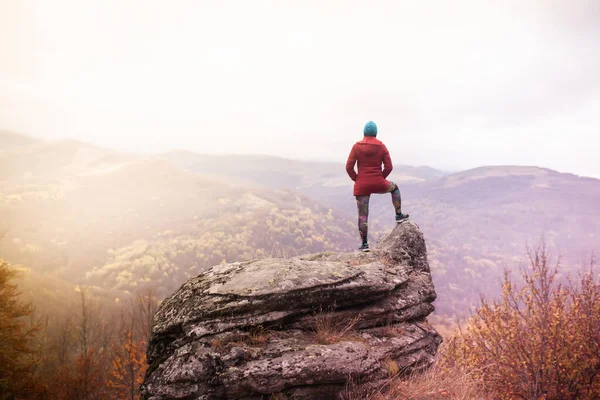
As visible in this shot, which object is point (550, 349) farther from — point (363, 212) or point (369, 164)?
point (369, 164)

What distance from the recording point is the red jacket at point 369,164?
8828 mm

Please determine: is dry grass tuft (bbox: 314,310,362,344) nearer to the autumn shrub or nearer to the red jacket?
the red jacket

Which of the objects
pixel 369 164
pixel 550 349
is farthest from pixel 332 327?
pixel 550 349

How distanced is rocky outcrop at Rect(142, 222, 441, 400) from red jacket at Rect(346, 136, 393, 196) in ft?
7.81

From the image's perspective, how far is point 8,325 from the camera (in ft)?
57.3

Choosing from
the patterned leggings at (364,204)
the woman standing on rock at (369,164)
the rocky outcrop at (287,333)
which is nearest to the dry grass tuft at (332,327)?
the rocky outcrop at (287,333)

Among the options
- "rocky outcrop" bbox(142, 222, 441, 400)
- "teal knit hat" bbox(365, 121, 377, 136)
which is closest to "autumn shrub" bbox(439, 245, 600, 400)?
"rocky outcrop" bbox(142, 222, 441, 400)

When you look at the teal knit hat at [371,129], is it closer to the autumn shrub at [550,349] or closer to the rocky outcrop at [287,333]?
the rocky outcrop at [287,333]

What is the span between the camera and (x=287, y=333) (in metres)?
6.14

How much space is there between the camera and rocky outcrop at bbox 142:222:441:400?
17.5ft

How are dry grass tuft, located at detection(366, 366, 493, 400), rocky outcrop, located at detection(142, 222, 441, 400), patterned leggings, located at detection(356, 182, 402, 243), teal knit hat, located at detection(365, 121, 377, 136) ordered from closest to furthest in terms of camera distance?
1. rocky outcrop, located at detection(142, 222, 441, 400)
2. dry grass tuft, located at detection(366, 366, 493, 400)
3. teal knit hat, located at detection(365, 121, 377, 136)
4. patterned leggings, located at detection(356, 182, 402, 243)

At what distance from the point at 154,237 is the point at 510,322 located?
194727 mm

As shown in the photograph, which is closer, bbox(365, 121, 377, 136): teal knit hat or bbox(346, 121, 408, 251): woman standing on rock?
bbox(346, 121, 408, 251): woman standing on rock

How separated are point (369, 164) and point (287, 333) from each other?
5.42 m
